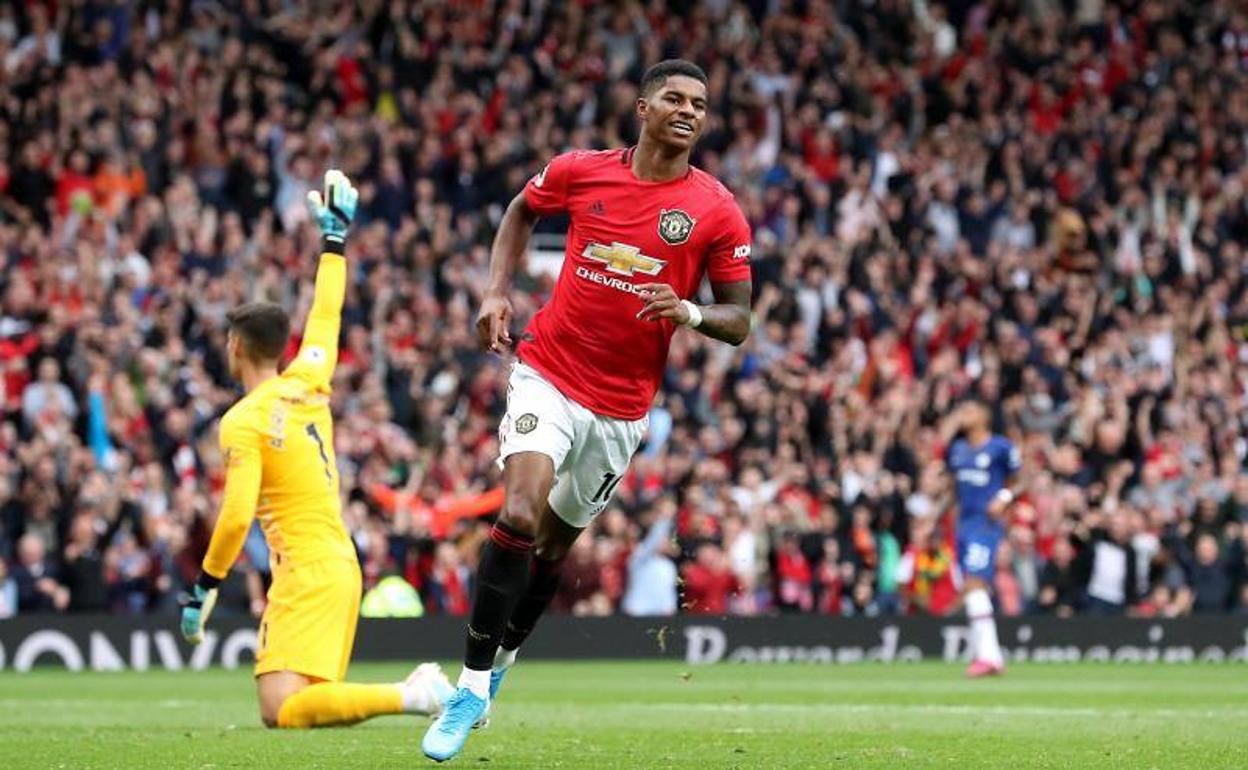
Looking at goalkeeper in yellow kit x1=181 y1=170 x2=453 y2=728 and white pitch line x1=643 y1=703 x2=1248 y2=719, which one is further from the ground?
goalkeeper in yellow kit x1=181 y1=170 x2=453 y2=728

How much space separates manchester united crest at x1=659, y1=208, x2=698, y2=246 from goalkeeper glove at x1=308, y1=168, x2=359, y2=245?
199cm

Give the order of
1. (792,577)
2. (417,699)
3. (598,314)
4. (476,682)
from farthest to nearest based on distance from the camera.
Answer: (792,577), (417,699), (598,314), (476,682)

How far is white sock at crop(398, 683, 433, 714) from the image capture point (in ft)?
35.5

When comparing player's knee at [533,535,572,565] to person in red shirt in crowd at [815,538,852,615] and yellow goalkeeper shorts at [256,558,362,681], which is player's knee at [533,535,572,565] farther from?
person in red shirt in crowd at [815,538,852,615]

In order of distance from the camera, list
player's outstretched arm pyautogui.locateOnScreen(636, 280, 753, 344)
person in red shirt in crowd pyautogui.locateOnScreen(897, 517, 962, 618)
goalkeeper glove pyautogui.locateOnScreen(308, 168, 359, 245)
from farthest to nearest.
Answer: person in red shirt in crowd pyautogui.locateOnScreen(897, 517, 962, 618) < goalkeeper glove pyautogui.locateOnScreen(308, 168, 359, 245) < player's outstretched arm pyautogui.locateOnScreen(636, 280, 753, 344)

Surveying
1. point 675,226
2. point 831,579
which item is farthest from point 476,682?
point 831,579

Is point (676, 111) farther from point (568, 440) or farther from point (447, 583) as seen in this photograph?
point (447, 583)

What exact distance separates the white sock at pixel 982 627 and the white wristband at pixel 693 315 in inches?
405

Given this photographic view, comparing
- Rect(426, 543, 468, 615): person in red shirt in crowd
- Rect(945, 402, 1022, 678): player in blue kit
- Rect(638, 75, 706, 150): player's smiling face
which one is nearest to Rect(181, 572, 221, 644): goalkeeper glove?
Rect(638, 75, 706, 150): player's smiling face

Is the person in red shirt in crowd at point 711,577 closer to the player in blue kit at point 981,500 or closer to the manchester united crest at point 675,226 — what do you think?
the player in blue kit at point 981,500

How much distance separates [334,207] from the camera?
11602mm

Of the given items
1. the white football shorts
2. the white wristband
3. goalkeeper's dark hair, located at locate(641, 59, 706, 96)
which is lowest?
the white football shorts

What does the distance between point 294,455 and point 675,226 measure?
8.14 feet

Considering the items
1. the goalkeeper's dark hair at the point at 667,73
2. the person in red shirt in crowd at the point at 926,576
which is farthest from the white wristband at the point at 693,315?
the person in red shirt in crowd at the point at 926,576
